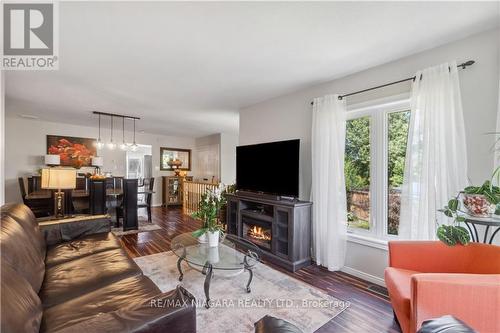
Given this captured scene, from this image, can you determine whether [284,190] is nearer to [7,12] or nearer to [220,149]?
[7,12]

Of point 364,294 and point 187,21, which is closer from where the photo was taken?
point 187,21

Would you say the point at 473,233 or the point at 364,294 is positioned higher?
the point at 473,233

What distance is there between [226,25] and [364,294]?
2.92m

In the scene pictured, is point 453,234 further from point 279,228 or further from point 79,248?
point 79,248

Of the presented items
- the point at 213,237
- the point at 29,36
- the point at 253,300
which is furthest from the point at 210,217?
the point at 29,36

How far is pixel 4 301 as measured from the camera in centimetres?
86

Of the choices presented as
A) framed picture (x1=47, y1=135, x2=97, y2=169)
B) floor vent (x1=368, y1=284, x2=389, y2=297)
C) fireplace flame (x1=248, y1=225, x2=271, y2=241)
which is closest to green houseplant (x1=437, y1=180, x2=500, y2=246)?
floor vent (x1=368, y1=284, x2=389, y2=297)

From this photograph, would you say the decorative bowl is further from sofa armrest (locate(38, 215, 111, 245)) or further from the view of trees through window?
sofa armrest (locate(38, 215, 111, 245))

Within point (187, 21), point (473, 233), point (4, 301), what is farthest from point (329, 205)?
point (4, 301)

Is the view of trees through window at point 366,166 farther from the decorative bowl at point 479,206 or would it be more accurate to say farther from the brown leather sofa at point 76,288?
the brown leather sofa at point 76,288

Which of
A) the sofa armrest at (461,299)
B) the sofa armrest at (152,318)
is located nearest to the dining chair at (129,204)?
the sofa armrest at (152,318)

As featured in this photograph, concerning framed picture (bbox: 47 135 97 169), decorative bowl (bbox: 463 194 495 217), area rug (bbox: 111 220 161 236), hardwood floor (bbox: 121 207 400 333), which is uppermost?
framed picture (bbox: 47 135 97 169)

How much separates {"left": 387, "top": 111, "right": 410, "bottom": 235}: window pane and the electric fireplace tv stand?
969mm

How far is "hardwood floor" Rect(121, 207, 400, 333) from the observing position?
1.91 metres
